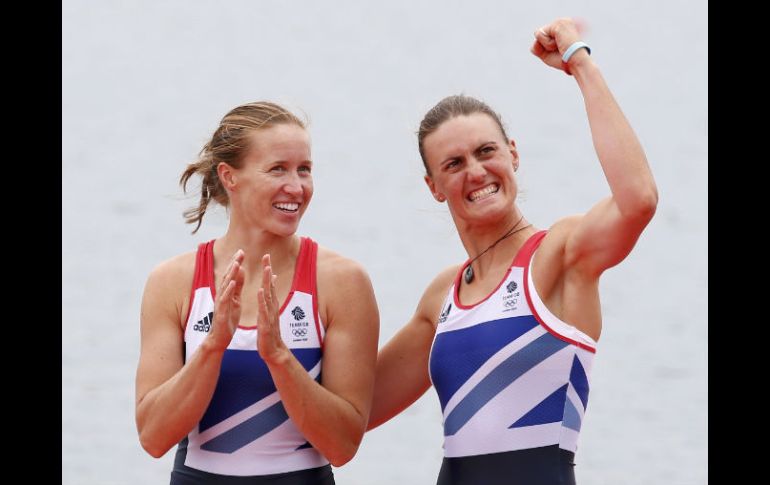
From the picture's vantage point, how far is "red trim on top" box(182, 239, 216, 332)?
3.00m

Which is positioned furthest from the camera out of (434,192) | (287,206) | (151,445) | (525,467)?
(434,192)

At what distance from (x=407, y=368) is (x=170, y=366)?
0.72m

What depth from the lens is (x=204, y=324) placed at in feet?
9.67

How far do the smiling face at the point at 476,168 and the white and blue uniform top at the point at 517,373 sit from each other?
0.17 m

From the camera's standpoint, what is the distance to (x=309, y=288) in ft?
9.80

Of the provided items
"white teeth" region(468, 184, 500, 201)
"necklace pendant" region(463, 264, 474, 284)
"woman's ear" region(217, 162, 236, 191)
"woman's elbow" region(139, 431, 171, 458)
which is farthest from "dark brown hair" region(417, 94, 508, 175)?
"woman's elbow" region(139, 431, 171, 458)

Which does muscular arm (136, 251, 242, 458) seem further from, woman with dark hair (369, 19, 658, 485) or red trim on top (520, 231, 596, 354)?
red trim on top (520, 231, 596, 354)

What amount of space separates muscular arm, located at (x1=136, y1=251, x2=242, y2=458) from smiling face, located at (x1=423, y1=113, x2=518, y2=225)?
67cm

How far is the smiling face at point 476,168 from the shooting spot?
9.68 feet

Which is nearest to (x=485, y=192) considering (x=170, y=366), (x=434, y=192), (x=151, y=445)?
(x=434, y=192)

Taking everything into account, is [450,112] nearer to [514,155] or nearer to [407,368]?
[514,155]

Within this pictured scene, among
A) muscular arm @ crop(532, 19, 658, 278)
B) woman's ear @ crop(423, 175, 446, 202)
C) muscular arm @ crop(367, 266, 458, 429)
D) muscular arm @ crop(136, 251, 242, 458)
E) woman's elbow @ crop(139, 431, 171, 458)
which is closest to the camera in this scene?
muscular arm @ crop(532, 19, 658, 278)

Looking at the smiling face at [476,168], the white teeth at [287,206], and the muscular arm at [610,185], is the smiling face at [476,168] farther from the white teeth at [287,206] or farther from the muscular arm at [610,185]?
the white teeth at [287,206]

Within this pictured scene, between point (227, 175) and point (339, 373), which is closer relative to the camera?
point (339, 373)
